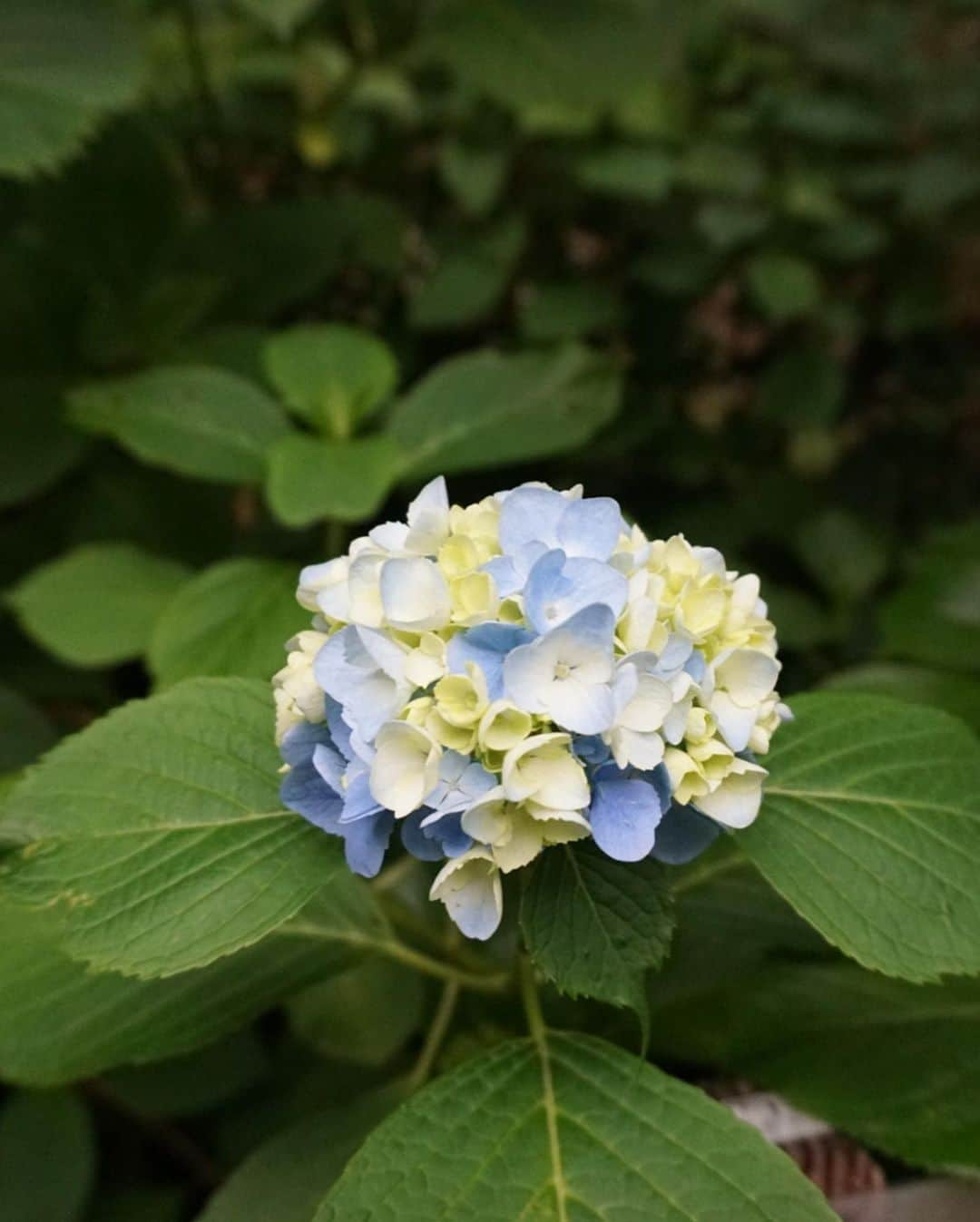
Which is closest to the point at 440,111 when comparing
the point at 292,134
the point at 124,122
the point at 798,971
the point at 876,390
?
the point at 292,134

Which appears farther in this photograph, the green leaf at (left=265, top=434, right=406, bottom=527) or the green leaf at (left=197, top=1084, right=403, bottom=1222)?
the green leaf at (left=265, top=434, right=406, bottom=527)

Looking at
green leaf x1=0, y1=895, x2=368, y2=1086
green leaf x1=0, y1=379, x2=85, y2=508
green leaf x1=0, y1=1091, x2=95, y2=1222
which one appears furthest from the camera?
green leaf x1=0, y1=379, x2=85, y2=508

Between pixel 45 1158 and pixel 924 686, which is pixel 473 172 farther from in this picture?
pixel 45 1158

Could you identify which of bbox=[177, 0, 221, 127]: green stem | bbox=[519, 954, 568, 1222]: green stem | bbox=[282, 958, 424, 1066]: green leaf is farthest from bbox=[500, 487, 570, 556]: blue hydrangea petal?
bbox=[177, 0, 221, 127]: green stem

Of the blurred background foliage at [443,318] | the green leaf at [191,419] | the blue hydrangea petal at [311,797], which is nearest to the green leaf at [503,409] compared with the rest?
the blurred background foliage at [443,318]

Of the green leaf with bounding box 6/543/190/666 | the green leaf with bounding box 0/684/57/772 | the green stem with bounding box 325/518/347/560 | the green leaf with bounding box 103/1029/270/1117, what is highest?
the green stem with bounding box 325/518/347/560

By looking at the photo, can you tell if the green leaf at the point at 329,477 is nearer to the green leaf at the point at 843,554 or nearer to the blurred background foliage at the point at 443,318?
the blurred background foliage at the point at 443,318

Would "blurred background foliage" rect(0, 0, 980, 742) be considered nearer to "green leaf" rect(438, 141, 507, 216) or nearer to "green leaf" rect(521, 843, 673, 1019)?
"green leaf" rect(438, 141, 507, 216)

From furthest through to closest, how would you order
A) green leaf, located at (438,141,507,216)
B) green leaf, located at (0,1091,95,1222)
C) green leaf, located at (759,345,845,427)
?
green leaf, located at (759,345,845,427) < green leaf, located at (438,141,507,216) < green leaf, located at (0,1091,95,1222)

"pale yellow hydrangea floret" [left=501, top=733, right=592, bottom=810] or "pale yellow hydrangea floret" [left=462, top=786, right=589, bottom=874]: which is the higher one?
"pale yellow hydrangea floret" [left=501, top=733, right=592, bottom=810]
